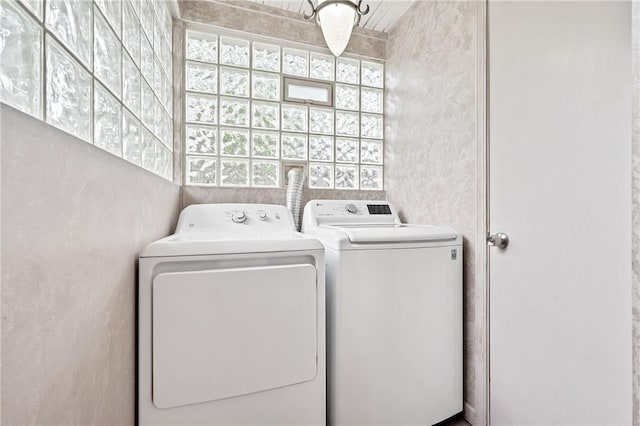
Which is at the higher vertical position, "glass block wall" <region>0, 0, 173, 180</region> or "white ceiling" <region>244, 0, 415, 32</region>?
"white ceiling" <region>244, 0, 415, 32</region>

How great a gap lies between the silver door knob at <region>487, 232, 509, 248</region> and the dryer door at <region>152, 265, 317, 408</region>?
838 mm

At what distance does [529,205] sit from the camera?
1.18 meters

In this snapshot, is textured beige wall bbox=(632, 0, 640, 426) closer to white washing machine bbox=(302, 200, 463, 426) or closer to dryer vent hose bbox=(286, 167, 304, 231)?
white washing machine bbox=(302, 200, 463, 426)

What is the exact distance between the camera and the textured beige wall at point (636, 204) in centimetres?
80

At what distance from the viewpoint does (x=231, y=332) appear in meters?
1.08

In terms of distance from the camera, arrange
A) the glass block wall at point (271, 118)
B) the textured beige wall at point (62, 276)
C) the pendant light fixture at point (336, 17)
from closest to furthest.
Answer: the textured beige wall at point (62, 276) → the pendant light fixture at point (336, 17) → the glass block wall at point (271, 118)

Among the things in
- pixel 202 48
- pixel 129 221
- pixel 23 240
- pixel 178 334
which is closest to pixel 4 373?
pixel 23 240

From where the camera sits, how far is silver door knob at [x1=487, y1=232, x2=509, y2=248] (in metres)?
1.28

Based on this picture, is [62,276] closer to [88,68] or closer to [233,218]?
[88,68]

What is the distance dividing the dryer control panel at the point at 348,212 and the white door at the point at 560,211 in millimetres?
737

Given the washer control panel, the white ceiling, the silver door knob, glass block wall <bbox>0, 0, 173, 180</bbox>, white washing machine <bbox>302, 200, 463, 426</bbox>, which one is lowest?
white washing machine <bbox>302, 200, 463, 426</bbox>

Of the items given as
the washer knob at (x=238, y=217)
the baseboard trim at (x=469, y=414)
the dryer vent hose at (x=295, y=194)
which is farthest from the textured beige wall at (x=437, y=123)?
the washer knob at (x=238, y=217)

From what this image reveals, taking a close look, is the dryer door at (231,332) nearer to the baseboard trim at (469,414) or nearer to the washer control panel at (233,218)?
the washer control panel at (233,218)

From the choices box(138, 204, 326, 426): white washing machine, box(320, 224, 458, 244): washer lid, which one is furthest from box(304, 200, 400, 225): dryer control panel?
box(138, 204, 326, 426): white washing machine
